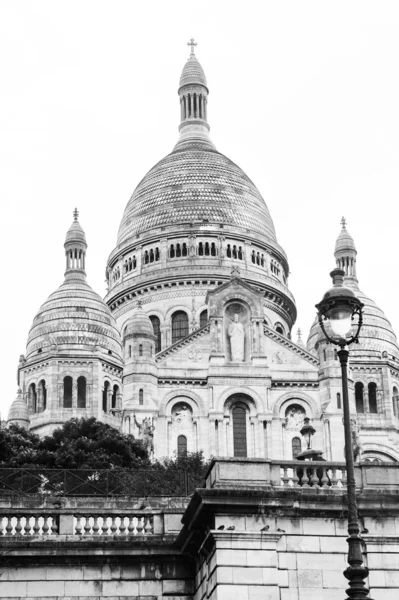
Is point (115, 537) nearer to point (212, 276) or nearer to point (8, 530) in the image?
point (8, 530)

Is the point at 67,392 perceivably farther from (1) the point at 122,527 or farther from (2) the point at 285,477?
(2) the point at 285,477

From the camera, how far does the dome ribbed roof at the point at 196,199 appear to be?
102312mm

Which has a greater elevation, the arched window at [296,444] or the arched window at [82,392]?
the arched window at [82,392]

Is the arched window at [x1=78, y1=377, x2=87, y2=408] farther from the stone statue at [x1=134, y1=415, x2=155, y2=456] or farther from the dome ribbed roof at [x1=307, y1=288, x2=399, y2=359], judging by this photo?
the dome ribbed roof at [x1=307, y1=288, x2=399, y2=359]

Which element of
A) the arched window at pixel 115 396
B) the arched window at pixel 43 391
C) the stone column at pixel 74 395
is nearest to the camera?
the stone column at pixel 74 395

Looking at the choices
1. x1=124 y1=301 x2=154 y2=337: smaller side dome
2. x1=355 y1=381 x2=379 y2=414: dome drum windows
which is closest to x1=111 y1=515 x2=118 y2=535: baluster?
x1=124 y1=301 x2=154 y2=337: smaller side dome

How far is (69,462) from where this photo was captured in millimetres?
60938

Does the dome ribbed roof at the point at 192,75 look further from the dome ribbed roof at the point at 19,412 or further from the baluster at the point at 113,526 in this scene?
the baluster at the point at 113,526

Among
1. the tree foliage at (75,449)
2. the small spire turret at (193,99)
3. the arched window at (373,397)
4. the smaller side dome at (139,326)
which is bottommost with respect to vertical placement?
the tree foliage at (75,449)

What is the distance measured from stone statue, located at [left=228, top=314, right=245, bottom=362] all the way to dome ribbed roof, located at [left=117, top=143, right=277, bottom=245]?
68.9 ft

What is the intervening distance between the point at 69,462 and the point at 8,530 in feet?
117

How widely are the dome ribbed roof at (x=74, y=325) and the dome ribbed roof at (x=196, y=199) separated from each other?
13.3m

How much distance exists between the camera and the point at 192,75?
119812 millimetres

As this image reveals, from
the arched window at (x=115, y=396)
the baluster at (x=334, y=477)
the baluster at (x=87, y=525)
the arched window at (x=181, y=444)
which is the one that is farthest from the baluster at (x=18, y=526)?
the arched window at (x=115, y=396)
